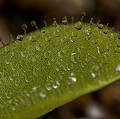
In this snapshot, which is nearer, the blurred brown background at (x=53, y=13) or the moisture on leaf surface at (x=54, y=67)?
the moisture on leaf surface at (x=54, y=67)

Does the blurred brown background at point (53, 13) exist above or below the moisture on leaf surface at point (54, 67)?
above

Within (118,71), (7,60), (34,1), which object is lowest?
(118,71)

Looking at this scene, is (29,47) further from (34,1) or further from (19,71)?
(34,1)

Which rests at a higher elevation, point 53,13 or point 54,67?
point 53,13

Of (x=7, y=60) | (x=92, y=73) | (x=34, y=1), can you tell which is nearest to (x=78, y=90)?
(x=92, y=73)

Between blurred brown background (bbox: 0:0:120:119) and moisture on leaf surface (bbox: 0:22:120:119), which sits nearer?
moisture on leaf surface (bbox: 0:22:120:119)

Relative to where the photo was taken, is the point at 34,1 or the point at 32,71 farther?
the point at 34,1

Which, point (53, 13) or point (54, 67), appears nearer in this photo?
point (54, 67)

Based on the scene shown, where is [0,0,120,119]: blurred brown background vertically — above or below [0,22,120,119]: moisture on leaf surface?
above
